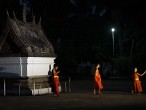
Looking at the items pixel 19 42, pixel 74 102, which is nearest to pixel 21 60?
pixel 19 42

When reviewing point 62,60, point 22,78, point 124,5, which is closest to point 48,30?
point 62,60

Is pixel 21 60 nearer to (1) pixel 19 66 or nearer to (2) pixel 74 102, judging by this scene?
(1) pixel 19 66

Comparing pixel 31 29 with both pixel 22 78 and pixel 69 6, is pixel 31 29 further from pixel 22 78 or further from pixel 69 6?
pixel 69 6

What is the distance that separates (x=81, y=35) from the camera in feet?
178

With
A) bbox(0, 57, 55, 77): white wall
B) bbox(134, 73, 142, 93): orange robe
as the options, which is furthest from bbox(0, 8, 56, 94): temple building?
bbox(134, 73, 142, 93): orange robe

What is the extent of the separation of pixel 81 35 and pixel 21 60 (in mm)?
34046

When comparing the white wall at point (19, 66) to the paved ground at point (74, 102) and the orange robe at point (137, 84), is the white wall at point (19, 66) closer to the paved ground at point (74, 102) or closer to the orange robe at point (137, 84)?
Answer: the paved ground at point (74, 102)

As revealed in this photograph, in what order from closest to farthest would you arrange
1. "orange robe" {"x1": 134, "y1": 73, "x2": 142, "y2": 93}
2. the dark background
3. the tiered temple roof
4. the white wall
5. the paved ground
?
the paved ground < "orange robe" {"x1": 134, "y1": 73, "x2": 142, "y2": 93} < the white wall < the tiered temple roof < the dark background

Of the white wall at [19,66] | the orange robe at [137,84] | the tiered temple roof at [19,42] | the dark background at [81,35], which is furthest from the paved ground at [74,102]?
the dark background at [81,35]

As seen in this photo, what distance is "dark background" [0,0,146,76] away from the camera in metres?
45.8

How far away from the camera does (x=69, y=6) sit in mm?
59344

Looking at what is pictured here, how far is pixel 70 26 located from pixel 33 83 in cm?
3645

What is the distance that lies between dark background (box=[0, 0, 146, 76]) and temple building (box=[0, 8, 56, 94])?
20358 mm

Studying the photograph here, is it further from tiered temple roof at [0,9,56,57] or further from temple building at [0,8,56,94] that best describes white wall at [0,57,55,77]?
tiered temple roof at [0,9,56,57]
